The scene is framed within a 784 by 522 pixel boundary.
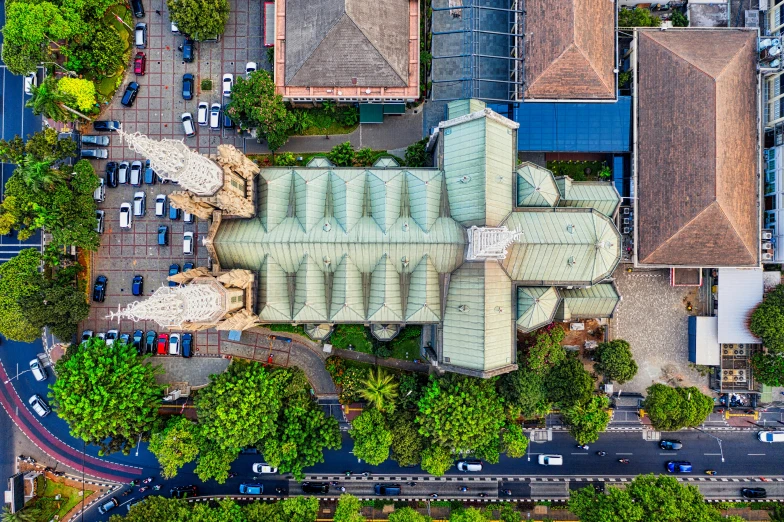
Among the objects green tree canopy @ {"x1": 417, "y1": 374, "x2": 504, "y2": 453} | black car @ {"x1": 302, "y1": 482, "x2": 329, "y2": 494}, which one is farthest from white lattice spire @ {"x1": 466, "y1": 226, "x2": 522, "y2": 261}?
black car @ {"x1": 302, "y1": 482, "x2": 329, "y2": 494}

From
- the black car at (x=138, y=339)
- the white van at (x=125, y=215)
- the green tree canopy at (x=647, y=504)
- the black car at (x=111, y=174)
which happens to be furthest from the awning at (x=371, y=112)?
the green tree canopy at (x=647, y=504)

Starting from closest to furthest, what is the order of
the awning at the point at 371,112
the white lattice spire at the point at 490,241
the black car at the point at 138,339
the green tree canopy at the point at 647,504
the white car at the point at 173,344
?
the white lattice spire at the point at 490,241, the green tree canopy at the point at 647,504, the awning at the point at 371,112, the white car at the point at 173,344, the black car at the point at 138,339

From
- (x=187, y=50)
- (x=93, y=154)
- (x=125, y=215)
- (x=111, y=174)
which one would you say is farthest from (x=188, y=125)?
(x=125, y=215)

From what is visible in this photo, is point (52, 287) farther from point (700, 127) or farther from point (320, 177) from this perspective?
point (700, 127)

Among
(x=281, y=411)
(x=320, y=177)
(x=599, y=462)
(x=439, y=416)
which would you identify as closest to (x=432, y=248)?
(x=320, y=177)

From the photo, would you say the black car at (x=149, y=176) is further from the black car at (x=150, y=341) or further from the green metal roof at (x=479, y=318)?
the green metal roof at (x=479, y=318)
